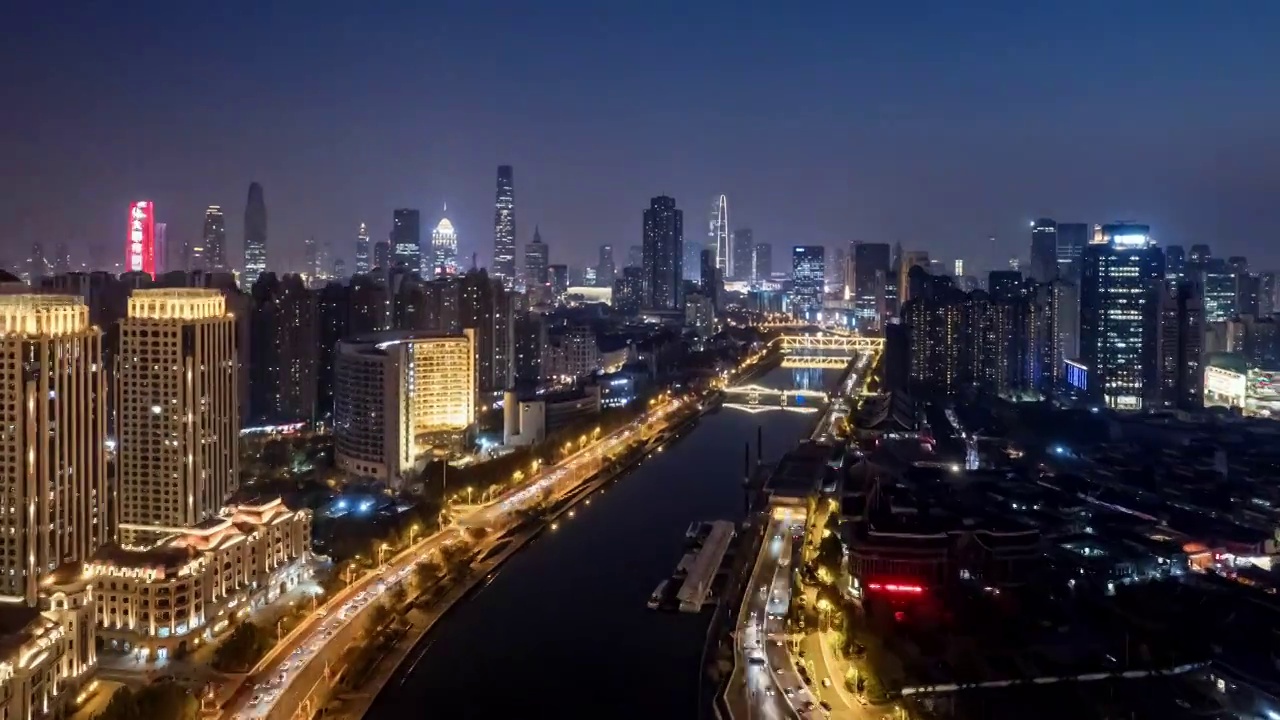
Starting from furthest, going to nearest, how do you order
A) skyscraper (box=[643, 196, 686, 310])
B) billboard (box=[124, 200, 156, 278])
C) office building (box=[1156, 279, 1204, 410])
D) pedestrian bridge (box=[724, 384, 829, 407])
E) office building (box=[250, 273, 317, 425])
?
skyscraper (box=[643, 196, 686, 310]), pedestrian bridge (box=[724, 384, 829, 407]), office building (box=[1156, 279, 1204, 410]), office building (box=[250, 273, 317, 425]), billboard (box=[124, 200, 156, 278])

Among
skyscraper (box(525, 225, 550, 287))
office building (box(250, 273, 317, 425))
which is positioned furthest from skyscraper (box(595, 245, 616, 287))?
office building (box(250, 273, 317, 425))

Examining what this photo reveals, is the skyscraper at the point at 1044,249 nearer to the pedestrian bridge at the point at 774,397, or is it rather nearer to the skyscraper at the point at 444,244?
the pedestrian bridge at the point at 774,397

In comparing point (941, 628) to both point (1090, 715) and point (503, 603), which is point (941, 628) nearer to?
point (1090, 715)

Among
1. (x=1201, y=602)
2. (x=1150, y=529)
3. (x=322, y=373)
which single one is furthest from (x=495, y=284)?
(x=1201, y=602)

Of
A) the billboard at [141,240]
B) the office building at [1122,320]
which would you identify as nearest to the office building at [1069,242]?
the office building at [1122,320]

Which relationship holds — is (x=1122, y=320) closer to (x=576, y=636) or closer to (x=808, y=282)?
(x=576, y=636)

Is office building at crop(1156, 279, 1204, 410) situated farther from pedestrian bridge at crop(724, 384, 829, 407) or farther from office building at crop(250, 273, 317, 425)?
office building at crop(250, 273, 317, 425)
